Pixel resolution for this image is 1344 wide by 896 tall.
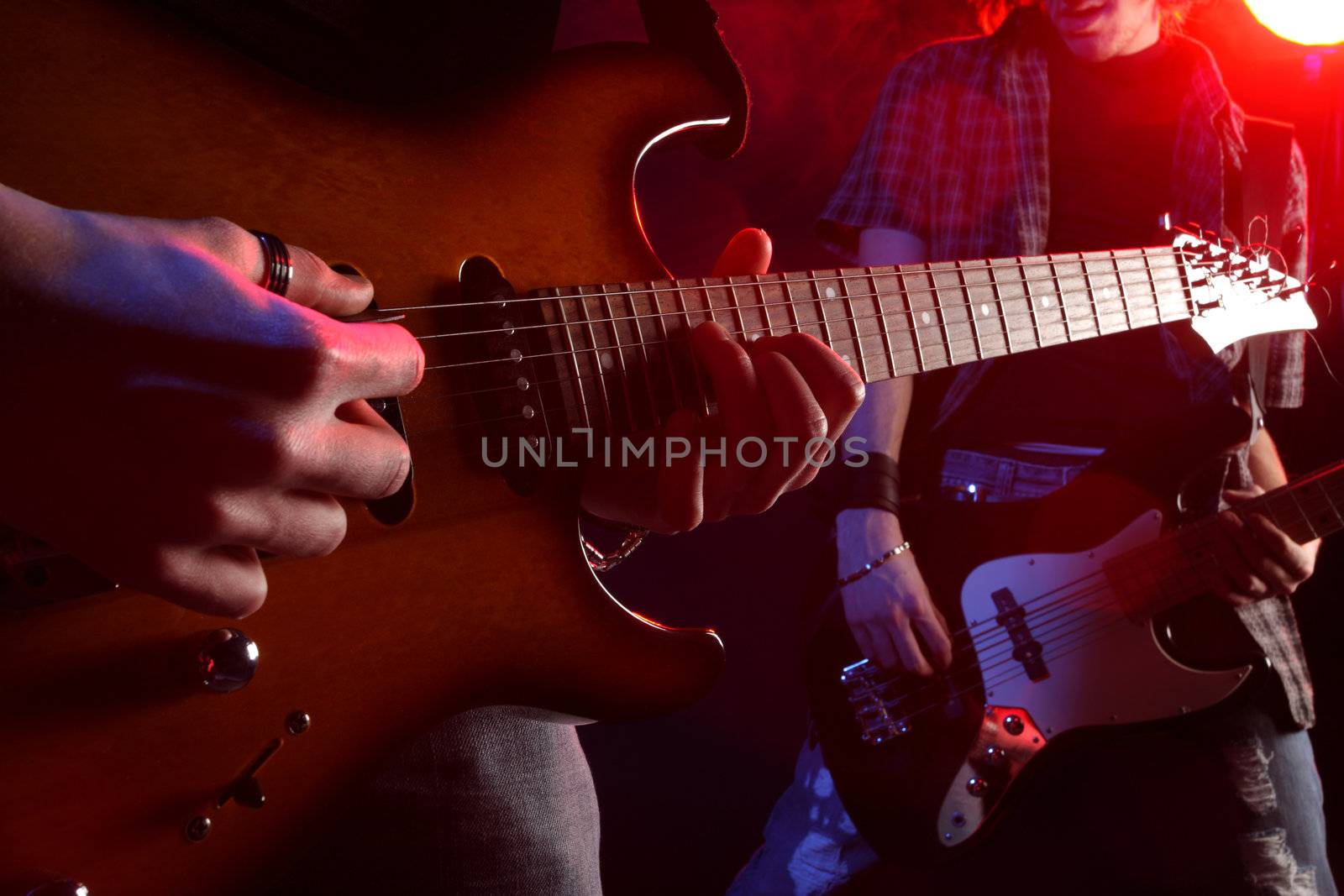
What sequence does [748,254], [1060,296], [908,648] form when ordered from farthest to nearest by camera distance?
[908,648], [1060,296], [748,254]

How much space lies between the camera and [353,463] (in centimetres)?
40

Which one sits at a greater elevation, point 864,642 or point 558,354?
point 558,354

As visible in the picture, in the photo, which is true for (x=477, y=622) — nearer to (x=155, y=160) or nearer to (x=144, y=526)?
(x=144, y=526)

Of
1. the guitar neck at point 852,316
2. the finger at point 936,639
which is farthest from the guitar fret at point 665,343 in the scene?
the finger at point 936,639

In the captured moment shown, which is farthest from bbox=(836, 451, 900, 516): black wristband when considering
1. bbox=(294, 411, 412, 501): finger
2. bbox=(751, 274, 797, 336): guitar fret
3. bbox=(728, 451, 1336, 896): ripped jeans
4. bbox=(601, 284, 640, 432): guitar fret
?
bbox=(294, 411, 412, 501): finger

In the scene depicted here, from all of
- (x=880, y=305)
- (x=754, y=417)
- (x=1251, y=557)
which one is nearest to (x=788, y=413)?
(x=754, y=417)

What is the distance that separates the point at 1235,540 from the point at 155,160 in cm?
160

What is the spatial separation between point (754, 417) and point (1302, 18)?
5.71 ft

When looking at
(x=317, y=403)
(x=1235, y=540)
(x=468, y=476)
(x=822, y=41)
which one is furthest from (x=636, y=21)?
(x=1235, y=540)

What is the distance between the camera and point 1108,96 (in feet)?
4.24

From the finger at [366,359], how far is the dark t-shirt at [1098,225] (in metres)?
1.13

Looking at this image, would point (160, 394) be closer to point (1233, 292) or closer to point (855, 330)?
point (855, 330)

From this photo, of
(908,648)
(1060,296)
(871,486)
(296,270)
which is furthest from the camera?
(871,486)

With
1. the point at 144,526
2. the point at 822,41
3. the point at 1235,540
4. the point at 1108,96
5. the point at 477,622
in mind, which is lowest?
the point at 1235,540
